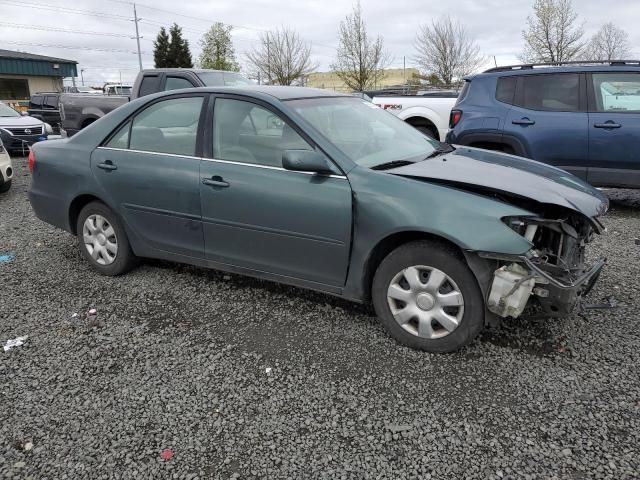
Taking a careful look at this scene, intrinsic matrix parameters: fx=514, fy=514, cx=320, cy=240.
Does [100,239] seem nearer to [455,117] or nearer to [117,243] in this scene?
[117,243]

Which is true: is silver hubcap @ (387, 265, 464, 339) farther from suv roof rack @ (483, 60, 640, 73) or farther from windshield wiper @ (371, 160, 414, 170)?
suv roof rack @ (483, 60, 640, 73)

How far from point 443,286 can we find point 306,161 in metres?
1.17

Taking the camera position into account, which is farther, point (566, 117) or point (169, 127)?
point (566, 117)

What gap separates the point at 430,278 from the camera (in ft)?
10.3

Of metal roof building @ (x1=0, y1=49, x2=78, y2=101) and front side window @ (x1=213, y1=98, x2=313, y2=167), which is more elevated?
metal roof building @ (x1=0, y1=49, x2=78, y2=101)

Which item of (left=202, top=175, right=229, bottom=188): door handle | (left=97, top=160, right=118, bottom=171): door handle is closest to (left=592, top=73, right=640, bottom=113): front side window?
(left=202, top=175, right=229, bottom=188): door handle

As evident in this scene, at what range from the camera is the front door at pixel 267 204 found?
11.1 ft

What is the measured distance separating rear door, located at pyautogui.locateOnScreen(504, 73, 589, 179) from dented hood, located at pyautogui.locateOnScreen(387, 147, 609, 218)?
9.68 feet

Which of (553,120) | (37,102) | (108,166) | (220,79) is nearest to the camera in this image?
(108,166)

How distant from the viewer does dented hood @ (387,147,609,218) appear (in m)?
3.10

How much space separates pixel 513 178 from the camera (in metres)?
3.35

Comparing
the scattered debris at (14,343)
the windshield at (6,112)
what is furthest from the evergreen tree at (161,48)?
the scattered debris at (14,343)

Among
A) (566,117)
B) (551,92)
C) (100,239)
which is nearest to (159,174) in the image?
(100,239)

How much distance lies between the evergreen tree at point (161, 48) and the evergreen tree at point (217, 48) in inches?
369
